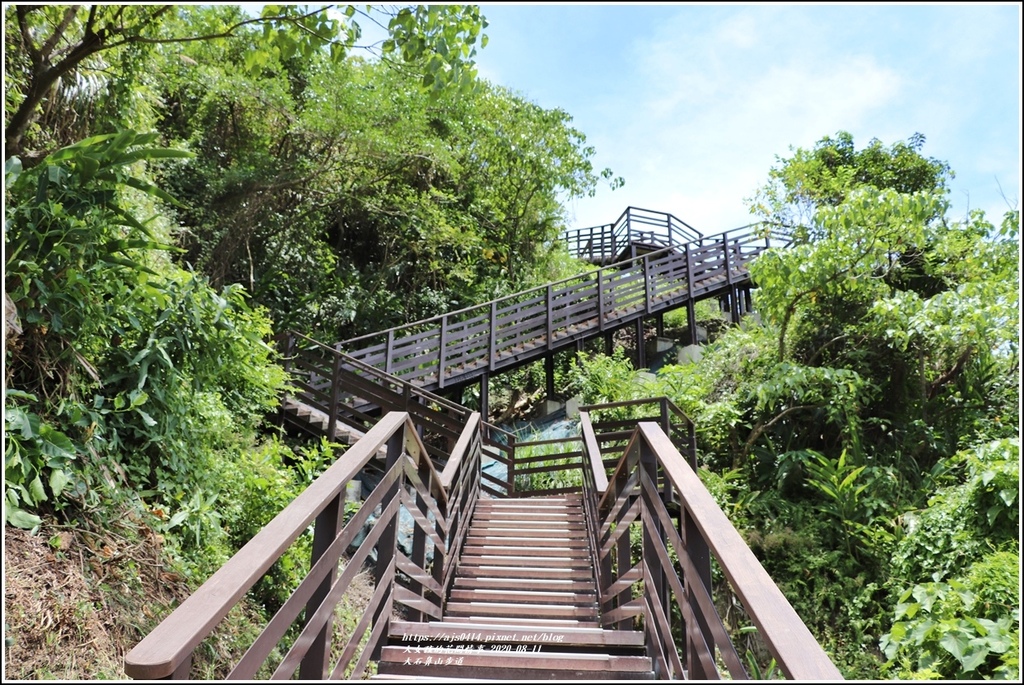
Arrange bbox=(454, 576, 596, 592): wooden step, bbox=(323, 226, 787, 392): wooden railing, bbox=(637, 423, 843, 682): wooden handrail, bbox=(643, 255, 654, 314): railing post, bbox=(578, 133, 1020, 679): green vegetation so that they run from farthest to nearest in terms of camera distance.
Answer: bbox=(643, 255, 654, 314): railing post, bbox=(323, 226, 787, 392): wooden railing, bbox=(578, 133, 1020, 679): green vegetation, bbox=(454, 576, 596, 592): wooden step, bbox=(637, 423, 843, 682): wooden handrail

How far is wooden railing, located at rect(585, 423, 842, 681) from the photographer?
1210 millimetres

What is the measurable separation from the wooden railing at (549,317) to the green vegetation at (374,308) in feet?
3.17

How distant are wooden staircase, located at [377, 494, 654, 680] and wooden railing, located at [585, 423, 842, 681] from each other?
0.20m

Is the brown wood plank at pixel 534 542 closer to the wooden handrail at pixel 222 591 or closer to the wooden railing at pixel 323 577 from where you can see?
the wooden railing at pixel 323 577

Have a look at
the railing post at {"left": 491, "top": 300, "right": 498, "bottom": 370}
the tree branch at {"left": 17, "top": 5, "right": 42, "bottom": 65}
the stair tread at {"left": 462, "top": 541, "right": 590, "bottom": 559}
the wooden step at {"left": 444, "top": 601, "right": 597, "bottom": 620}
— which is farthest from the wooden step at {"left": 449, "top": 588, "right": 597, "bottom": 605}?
the railing post at {"left": 491, "top": 300, "right": 498, "bottom": 370}

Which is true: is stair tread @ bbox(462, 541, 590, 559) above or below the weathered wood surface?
below

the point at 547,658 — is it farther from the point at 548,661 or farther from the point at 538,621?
the point at 538,621

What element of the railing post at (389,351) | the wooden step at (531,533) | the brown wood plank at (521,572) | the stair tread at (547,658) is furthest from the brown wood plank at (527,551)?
the railing post at (389,351)

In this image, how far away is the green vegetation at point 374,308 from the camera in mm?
3596

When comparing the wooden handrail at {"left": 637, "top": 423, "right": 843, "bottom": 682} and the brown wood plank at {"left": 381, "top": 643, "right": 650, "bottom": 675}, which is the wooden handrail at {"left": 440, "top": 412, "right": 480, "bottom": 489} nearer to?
the brown wood plank at {"left": 381, "top": 643, "right": 650, "bottom": 675}

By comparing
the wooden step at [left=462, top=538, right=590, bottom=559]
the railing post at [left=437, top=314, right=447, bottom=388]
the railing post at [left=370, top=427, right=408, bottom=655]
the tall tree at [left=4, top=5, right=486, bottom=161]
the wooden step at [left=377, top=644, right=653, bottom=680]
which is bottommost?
the wooden step at [left=462, top=538, right=590, bottom=559]

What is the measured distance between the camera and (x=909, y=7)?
10.3ft

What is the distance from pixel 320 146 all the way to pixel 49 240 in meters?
11.3

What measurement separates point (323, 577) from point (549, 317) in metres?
11.8
